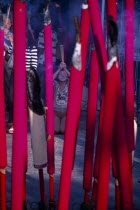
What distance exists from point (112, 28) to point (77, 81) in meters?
0.13

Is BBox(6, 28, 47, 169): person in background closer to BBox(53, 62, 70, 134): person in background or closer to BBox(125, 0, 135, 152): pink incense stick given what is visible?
BBox(125, 0, 135, 152): pink incense stick

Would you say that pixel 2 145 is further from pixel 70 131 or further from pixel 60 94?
pixel 60 94

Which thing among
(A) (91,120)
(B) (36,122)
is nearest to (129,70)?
(A) (91,120)

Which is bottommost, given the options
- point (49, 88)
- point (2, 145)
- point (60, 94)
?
point (60, 94)

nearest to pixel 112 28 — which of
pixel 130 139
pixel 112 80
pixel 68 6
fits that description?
pixel 112 80

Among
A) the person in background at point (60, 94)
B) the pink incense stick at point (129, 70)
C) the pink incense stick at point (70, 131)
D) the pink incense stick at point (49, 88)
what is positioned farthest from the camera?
the person in background at point (60, 94)

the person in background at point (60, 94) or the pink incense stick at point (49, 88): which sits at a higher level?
the pink incense stick at point (49, 88)

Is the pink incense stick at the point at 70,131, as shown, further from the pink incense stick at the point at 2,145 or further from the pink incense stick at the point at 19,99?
the pink incense stick at the point at 2,145

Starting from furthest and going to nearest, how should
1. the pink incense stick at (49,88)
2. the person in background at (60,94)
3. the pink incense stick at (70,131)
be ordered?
1. the person in background at (60,94)
2. the pink incense stick at (49,88)
3. the pink incense stick at (70,131)

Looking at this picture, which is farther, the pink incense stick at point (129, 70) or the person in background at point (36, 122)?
the person in background at point (36, 122)

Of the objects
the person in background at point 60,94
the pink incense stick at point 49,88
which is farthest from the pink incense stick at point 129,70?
the person in background at point 60,94

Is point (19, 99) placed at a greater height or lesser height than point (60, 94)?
greater

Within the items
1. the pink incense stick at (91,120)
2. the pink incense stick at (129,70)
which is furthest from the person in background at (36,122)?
the pink incense stick at (129,70)

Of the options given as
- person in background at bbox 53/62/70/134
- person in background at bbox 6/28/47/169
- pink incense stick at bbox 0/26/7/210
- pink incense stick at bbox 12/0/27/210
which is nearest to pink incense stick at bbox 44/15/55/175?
person in background at bbox 6/28/47/169
